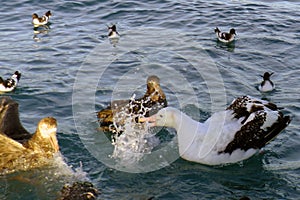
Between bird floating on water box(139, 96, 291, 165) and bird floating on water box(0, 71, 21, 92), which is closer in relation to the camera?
bird floating on water box(139, 96, 291, 165)

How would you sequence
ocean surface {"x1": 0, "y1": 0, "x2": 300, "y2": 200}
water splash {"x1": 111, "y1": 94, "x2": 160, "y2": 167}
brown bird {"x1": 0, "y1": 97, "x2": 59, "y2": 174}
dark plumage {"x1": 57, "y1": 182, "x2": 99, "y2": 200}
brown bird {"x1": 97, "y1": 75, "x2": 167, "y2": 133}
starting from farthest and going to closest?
brown bird {"x1": 97, "y1": 75, "x2": 167, "y2": 133}
water splash {"x1": 111, "y1": 94, "x2": 160, "y2": 167}
ocean surface {"x1": 0, "y1": 0, "x2": 300, "y2": 200}
brown bird {"x1": 0, "y1": 97, "x2": 59, "y2": 174}
dark plumage {"x1": 57, "y1": 182, "x2": 99, "y2": 200}

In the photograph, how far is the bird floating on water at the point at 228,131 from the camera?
10.3m

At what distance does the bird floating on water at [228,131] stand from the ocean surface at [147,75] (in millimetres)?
238

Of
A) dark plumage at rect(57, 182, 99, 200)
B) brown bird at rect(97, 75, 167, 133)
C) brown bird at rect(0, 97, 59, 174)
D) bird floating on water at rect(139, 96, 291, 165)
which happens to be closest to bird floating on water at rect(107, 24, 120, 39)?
brown bird at rect(97, 75, 167, 133)

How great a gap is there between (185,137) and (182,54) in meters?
6.25

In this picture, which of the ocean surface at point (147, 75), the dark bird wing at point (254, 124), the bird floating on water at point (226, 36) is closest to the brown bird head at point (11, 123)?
the ocean surface at point (147, 75)

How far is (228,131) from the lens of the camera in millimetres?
10320

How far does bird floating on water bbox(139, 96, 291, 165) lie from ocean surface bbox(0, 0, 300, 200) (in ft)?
0.78

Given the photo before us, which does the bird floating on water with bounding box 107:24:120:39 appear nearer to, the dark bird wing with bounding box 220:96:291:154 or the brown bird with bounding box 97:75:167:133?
the brown bird with bounding box 97:75:167:133

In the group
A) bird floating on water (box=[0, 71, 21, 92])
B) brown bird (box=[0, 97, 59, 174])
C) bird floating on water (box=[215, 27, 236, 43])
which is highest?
bird floating on water (box=[215, 27, 236, 43])

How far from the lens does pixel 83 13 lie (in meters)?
20.5

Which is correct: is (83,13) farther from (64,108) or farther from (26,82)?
(64,108)

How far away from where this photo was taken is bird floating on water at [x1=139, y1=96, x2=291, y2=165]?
33.7 ft

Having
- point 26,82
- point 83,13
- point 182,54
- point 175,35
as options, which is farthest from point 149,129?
point 83,13
